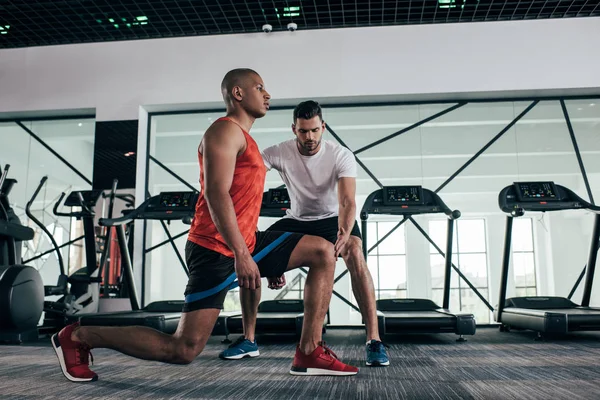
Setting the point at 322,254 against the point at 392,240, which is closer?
the point at 322,254

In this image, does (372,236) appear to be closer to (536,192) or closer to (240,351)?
(536,192)

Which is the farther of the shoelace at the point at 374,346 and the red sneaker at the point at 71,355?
the shoelace at the point at 374,346

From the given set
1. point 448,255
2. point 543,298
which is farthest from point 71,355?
point 543,298

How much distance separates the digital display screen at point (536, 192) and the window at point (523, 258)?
3.31 feet

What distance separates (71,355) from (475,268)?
13.0ft

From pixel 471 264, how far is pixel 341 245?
324 cm

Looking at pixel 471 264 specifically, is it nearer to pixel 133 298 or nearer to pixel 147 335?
pixel 133 298

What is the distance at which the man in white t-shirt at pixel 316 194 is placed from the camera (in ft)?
8.46

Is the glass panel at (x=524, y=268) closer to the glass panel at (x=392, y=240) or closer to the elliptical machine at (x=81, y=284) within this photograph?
the glass panel at (x=392, y=240)

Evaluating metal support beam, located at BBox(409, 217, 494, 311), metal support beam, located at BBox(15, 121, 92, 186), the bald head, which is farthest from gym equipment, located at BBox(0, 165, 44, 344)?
metal support beam, located at BBox(409, 217, 494, 311)

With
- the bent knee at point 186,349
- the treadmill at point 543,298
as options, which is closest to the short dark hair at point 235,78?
the bent knee at point 186,349

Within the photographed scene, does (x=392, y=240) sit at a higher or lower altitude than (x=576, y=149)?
lower

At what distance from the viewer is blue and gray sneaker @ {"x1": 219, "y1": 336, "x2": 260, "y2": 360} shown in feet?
9.00

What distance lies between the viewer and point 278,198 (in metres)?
4.21
